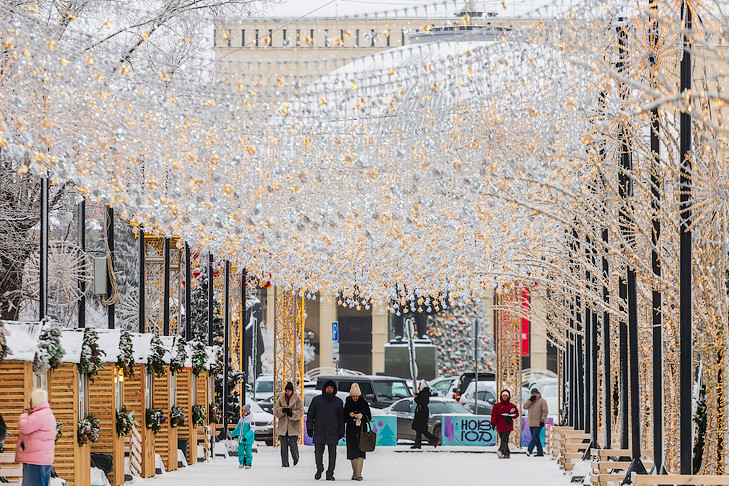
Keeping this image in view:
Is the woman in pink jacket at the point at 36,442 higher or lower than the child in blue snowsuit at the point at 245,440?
higher

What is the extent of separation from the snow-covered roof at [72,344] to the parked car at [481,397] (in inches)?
933

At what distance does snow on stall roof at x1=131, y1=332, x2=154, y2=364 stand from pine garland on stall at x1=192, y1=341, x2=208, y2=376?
3.55 metres

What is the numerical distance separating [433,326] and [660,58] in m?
61.2

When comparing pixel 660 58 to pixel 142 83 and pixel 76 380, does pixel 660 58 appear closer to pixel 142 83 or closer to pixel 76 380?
pixel 142 83

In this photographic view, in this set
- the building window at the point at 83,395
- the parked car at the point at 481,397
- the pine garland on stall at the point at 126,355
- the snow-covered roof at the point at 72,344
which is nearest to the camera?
the snow-covered roof at the point at 72,344

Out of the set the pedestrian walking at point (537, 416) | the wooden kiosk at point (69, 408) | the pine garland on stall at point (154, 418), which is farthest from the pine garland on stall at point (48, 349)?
the pedestrian walking at point (537, 416)

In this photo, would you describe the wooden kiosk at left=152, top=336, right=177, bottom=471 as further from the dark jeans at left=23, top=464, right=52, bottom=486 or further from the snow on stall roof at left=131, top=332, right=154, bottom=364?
the dark jeans at left=23, top=464, right=52, bottom=486

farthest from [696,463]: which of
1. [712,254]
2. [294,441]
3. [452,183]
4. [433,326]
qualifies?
[433,326]

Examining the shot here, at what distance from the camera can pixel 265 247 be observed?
24469 mm

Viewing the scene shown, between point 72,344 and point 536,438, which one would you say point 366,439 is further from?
point 536,438

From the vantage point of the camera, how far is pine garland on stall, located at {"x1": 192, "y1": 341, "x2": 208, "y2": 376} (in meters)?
24.1

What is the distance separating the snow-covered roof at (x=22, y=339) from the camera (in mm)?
14125

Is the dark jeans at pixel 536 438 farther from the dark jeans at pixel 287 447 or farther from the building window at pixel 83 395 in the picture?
the building window at pixel 83 395

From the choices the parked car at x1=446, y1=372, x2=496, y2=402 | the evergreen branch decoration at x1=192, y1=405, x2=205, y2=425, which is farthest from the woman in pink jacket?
the parked car at x1=446, y1=372, x2=496, y2=402
